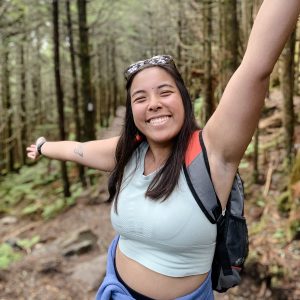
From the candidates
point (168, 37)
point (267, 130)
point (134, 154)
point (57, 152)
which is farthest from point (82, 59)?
point (168, 37)

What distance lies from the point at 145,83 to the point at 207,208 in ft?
2.34

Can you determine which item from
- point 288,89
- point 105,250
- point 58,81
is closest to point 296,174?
point 288,89

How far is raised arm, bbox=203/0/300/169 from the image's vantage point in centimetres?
144

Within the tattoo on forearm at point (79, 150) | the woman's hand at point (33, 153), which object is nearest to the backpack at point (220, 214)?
the tattoo on forearm at point (79, 150)

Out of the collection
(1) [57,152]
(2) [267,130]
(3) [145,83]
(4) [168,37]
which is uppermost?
(4) [168,37]

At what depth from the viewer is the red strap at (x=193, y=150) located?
70.2 inches

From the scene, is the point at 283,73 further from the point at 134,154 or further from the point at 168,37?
the point at 168,37

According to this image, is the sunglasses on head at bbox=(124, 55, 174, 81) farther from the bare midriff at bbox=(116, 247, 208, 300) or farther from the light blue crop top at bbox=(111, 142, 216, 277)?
the bare midriff at bbox=(116, 247, 208, 300)

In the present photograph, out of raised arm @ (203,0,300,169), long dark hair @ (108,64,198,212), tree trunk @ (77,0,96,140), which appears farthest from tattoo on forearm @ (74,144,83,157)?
tree trunk @ (77,0,96,140)

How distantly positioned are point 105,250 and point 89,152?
558cm

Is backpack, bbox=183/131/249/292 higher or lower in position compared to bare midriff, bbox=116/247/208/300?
higher

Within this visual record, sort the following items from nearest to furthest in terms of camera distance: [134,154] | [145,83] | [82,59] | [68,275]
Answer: [145,83] < [134,154] < [68,275] < [82,59]

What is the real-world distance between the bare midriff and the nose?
82 cm

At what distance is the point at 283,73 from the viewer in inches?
236
